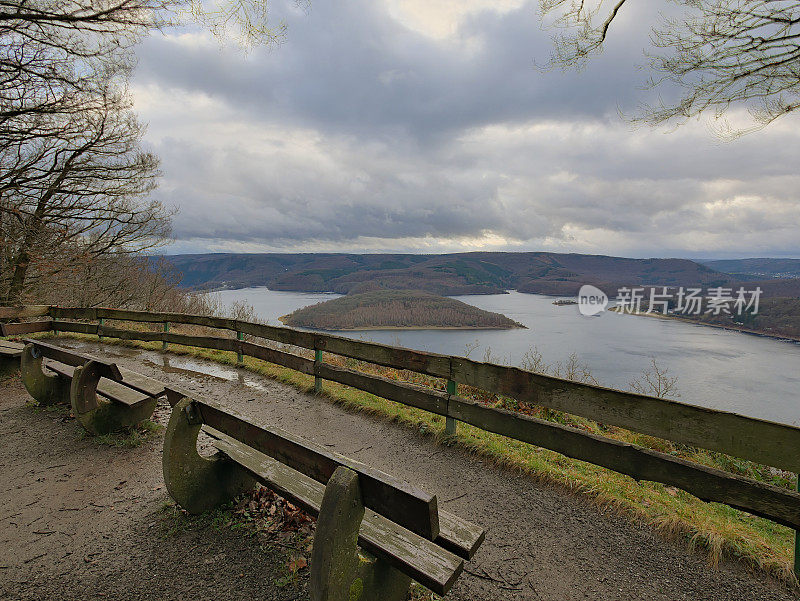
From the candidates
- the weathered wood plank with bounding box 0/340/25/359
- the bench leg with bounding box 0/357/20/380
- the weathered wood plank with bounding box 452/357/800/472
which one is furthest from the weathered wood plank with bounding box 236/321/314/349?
the bench leg with bounding box 0/357/20/380

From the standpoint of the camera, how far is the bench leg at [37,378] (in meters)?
5.41

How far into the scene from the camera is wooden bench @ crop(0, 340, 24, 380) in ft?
21.1

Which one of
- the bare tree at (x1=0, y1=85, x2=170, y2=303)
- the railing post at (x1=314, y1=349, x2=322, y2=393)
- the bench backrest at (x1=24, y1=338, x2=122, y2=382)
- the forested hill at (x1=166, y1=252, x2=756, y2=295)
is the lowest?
the forested hill at (x1=166, y1=252, x2=756, y2=295)

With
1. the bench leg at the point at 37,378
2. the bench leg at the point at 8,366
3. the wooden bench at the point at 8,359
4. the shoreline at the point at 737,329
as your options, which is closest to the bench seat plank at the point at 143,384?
the bench leg at the point at 37,378

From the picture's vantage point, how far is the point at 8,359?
21.8 feet

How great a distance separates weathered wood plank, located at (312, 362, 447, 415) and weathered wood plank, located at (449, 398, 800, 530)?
1.81ft

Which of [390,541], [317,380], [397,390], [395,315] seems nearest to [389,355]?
[397,390]

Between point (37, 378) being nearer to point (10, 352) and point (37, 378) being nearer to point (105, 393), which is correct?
point (10, 352)

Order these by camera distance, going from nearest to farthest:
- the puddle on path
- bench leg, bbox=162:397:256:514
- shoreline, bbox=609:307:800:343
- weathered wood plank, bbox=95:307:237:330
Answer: bench leg, bbox=162:397:256:514 → the puddle on path → weathered wood plank, bbox=95:307:237:330 → shoreline, bbox=609:307:800:343

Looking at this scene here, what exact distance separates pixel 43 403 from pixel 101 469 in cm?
270

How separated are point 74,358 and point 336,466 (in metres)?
4.68

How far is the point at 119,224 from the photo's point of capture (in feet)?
46.6

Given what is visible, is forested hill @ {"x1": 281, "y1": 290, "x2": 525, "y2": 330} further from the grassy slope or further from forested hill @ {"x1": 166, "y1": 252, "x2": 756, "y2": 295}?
the grassy slope

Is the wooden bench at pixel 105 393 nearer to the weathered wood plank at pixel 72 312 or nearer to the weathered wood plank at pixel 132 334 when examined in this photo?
the weathered wood plank at pixel 132 334
